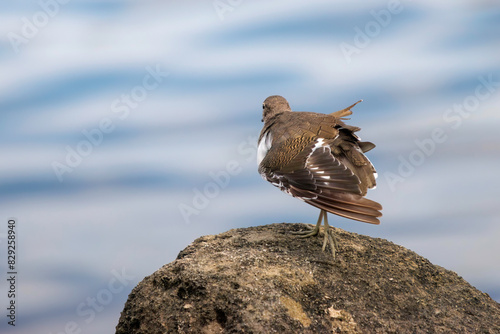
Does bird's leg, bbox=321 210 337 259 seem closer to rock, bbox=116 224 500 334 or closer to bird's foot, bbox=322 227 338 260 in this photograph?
bird's foot, bbox=322 227 338 260

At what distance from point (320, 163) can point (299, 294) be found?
4.87 ft

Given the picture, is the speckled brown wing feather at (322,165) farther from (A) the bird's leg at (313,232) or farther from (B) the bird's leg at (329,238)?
(A) the bird's leg at (313,232)

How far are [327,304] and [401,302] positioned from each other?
989 millimetres

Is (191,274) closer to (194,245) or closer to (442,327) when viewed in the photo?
(194,245)

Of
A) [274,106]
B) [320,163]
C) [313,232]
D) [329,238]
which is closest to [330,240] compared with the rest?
[329,238]

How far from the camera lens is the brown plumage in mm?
5852

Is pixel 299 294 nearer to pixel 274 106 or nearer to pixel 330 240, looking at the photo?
pixel 330 240

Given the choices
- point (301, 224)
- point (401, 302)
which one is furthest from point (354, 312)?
point (301, 224)

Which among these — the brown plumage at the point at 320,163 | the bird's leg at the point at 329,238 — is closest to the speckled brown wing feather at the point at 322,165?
the brown plumage at the point at 320,163

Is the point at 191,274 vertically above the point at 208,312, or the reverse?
the point at 191,274

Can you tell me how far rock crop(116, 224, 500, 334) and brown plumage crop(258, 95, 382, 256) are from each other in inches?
24.3

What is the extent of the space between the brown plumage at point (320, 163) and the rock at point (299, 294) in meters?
0.62

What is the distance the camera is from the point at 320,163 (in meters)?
6.32

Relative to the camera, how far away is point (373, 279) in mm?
6738
